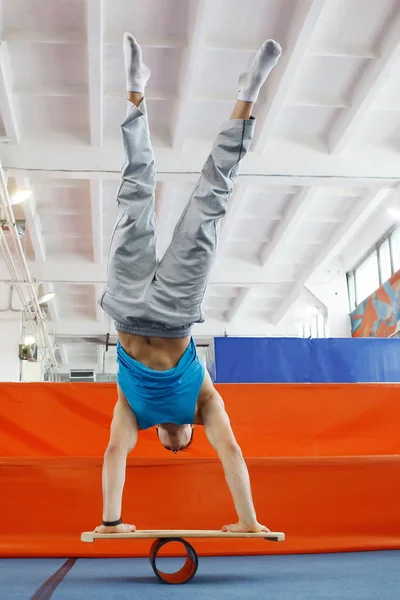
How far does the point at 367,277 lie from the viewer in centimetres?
1219

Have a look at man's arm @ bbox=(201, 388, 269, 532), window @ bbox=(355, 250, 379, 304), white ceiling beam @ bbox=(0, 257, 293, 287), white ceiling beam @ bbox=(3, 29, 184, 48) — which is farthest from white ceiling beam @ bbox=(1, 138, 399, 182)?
man's arm @ bbox=(201, 388, 269, 532)

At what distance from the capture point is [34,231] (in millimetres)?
9648

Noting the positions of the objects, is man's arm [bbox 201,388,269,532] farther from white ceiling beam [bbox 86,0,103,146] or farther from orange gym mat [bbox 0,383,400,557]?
white ceiling beam [bbox 86,0,103,146]

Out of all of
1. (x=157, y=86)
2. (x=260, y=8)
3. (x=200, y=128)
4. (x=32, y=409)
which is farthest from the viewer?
(x=200, y=128)

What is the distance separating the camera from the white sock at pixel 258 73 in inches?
98.1

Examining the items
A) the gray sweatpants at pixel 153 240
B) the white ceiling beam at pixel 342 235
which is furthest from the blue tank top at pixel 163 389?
the white ceiling beam at pixel 342 235

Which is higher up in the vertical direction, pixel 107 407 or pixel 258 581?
pixel 107 407

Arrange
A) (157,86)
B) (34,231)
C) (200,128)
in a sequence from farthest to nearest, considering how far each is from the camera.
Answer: (34,231), (200,128), (157,86)

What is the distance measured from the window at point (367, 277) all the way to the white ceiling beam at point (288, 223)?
1.91 meters

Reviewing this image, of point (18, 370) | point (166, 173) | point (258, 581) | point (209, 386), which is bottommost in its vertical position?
point (258, 581)

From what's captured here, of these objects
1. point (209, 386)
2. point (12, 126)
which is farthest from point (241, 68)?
point (209, 386)

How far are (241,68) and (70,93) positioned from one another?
1.80 metres

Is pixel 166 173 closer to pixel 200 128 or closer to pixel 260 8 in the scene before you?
pixel 200 128

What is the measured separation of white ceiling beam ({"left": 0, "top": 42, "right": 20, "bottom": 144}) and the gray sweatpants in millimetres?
4100
